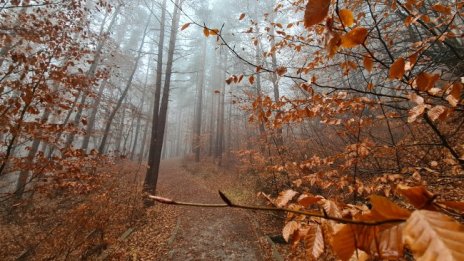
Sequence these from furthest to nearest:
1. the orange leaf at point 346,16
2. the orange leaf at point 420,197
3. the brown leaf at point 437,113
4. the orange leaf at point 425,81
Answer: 1. the brown leaf at point 437,113
2. the orange leaf at point 425,81
3. the orange leaf at point 346,16
4. the orange leaf at point 420,197

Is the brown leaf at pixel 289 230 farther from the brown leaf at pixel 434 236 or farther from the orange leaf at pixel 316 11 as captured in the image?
the orange leaf at pixel 316 11

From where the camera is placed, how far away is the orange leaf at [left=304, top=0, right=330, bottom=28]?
→ 81 cm

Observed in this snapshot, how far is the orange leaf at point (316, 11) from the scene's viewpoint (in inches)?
32.1

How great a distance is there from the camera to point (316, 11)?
0.83 m

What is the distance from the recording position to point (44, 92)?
186 inches

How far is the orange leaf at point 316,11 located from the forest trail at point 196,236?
6424 mm

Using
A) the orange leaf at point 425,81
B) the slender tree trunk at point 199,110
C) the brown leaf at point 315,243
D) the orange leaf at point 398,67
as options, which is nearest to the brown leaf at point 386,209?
the brown leaf at point 315,243

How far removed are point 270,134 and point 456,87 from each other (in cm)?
Answer: 685

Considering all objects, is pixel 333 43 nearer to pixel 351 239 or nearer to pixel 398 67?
pixel 398 67

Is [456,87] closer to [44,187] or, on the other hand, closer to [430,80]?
[430,80]

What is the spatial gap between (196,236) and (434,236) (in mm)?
7896

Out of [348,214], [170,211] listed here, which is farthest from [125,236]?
[348,214]

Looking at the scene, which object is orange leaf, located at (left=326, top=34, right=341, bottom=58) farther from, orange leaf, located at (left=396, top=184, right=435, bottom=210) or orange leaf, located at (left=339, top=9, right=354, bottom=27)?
orange leaf, located at (left=396, top=184, right=435, bottom=210)

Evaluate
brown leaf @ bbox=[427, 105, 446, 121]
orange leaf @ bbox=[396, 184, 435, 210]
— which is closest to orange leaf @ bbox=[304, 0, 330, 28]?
orange leaf @ bbox=[396, 184, 435, 210]
